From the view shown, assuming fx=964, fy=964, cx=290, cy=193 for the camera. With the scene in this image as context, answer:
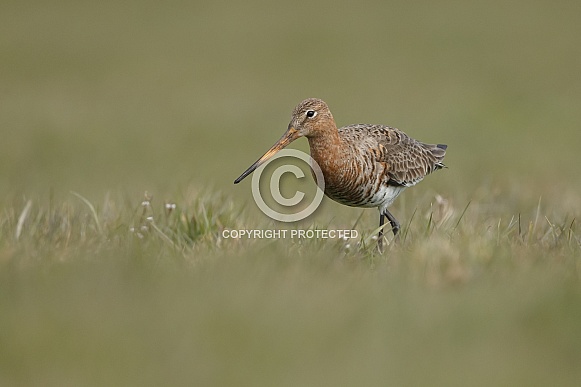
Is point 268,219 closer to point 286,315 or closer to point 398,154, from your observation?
point 398,154

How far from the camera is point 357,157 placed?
7.53 meters

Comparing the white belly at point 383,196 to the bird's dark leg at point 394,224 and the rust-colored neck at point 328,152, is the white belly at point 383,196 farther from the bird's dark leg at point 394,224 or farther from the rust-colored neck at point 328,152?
the rust-colored neck at point 328,152

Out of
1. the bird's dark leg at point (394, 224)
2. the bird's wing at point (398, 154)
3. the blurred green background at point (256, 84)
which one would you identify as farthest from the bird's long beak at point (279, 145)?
the blurred green background at point (256, 84)

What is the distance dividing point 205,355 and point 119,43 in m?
17.7

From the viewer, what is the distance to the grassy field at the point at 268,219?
165 inches

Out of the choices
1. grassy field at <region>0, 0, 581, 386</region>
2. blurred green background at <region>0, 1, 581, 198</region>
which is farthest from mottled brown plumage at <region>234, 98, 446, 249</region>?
blurred green background at <region>0, 1, 581, 198</region>

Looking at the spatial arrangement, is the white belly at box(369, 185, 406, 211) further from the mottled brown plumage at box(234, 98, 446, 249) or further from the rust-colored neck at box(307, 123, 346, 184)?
the rust-colored neck at box(307, 123, 346, 184)

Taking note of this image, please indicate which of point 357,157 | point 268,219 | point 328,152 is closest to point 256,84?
point 357,157

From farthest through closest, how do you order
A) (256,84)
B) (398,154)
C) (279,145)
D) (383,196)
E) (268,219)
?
(256,84) < (398,154) < (383,196) < (279,145) < (268,219)

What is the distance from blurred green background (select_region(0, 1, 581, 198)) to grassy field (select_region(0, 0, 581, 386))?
2.8 inches

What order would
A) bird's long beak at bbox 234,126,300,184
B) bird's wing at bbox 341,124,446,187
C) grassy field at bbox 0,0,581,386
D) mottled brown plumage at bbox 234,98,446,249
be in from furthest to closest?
bird's wing at bbox 341,124,446,187, mottled brown plumage at bbox 234,98,446,249, bird's long beak at bbox 234,126,300,184, grassy field at bbox 0,0,581,386

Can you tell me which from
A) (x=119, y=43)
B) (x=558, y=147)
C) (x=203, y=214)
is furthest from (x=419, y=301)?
(x=119, y=43)

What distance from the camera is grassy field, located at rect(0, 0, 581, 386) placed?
418cm

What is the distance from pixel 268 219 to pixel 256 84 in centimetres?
1141
